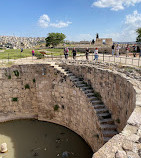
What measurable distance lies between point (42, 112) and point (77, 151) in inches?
176

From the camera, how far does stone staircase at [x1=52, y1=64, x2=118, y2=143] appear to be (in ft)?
25.7

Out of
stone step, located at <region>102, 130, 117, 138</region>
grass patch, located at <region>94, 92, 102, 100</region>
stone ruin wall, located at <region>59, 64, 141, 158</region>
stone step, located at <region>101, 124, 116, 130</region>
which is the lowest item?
stone step, located at <region>102, 130, 117, 138</region>

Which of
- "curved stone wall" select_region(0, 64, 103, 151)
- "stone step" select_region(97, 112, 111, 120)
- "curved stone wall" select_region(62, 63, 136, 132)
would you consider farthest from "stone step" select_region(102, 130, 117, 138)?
"curved stone wall" select_region(0, 64, 103, 151)

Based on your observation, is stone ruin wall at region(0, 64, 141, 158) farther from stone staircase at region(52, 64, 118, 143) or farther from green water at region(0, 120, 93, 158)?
green water at region(0, 120, 93, 158)

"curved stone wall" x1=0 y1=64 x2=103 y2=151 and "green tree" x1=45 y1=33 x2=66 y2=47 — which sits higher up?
"green tree" x1=45 y1=33 x2=66 y2=47

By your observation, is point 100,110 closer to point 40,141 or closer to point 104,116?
point 104,116

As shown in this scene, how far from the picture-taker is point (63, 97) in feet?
37.7

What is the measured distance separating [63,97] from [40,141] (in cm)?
322

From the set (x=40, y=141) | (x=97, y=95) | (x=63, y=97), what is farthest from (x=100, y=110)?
(x=40, y=141)

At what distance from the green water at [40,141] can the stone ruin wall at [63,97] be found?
1.78 ft

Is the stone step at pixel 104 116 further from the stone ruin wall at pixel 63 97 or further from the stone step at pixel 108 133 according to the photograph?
the stone step at pixel 108 133

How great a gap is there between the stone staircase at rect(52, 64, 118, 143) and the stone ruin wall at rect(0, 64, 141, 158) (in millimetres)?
285

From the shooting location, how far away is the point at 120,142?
332 centimetres

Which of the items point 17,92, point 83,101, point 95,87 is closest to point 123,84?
point 95,87
